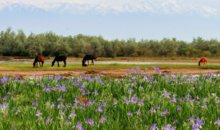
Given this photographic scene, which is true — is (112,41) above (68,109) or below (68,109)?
above

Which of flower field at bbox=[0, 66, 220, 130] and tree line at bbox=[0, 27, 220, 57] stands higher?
tree line at bbox=[0, 27, 220, 57]

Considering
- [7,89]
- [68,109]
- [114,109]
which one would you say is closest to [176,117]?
[114,109]

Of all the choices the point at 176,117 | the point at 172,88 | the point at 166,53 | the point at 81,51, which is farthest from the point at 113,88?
the point at 166,53

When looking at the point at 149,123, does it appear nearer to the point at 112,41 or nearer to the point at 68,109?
the point at 68,109

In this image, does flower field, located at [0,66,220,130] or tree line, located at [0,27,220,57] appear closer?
flower field, located at [0,66,220,130]

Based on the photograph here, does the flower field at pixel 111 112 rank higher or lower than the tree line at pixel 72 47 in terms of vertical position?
lower

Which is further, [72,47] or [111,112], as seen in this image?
[72,47]

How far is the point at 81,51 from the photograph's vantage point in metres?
103

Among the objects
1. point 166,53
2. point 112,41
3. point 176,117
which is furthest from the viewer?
point 112,41

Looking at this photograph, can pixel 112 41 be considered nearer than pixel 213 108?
No

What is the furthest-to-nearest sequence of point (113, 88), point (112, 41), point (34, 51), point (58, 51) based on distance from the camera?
1. point (112, 41)
2. point (58, 51)
3. point (34, 51)
4. point (113, 88)

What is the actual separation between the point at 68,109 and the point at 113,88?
12.1 ft

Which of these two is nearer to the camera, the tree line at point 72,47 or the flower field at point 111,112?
the flower field at point 111,112

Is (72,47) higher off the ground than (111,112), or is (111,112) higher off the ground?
(72,47)
